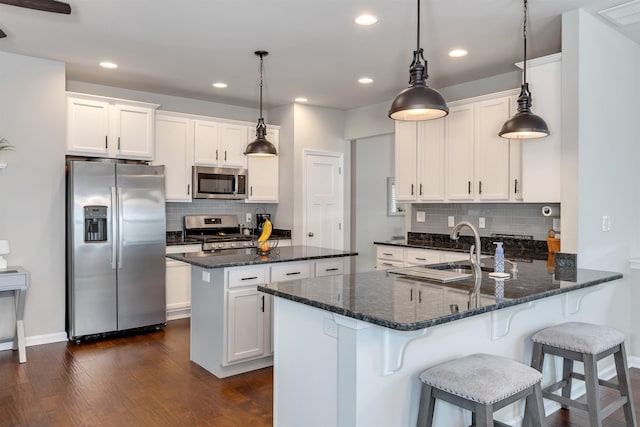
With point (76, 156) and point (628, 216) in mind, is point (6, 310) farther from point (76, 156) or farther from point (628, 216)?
point (628, 216)

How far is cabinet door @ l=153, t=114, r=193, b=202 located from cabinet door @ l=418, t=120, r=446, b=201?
276 centimetres

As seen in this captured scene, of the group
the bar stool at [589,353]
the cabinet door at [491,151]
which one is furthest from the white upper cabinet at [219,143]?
the bar stool at [589,353]

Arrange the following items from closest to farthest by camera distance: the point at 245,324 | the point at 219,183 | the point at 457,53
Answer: the point at 245,324 → the point at 457,53 → the point at 219,183

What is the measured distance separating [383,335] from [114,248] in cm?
355

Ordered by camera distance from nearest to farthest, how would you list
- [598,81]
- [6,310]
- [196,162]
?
[598,81], [6,310], [196,162]

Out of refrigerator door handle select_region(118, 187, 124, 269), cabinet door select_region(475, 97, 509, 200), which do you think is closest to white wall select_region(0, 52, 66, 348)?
refrigerator door handle select_region(118, 187, 124, 269)

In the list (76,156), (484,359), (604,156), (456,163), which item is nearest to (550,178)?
(604,156)

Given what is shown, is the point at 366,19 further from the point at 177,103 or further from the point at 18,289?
the point at 18,289

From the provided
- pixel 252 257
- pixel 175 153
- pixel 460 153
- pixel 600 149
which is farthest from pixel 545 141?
pixel 175 153

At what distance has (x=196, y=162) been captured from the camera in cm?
577

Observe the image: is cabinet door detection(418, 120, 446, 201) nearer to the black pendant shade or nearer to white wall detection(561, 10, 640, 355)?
white wall detection(561, 10, 640, 355)

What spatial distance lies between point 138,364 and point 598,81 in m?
4.28

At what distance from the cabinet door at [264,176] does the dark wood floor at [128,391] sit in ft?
8.22

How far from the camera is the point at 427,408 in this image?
6.59 ft
